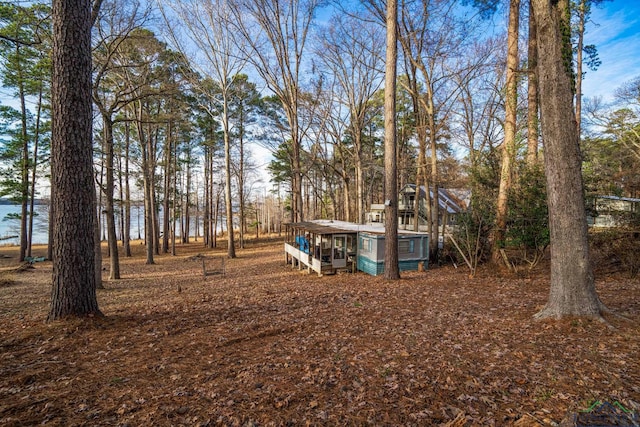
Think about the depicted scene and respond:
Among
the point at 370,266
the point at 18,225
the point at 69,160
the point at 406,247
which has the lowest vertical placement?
the point at 370,266

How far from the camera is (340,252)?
44.4 feet

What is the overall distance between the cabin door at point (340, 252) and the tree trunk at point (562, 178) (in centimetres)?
837

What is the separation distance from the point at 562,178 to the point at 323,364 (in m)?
4.85

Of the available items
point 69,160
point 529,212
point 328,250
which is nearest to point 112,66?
point 69,160

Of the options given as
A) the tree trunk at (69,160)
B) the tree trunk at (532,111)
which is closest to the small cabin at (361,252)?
the tree trunk at (532,111)

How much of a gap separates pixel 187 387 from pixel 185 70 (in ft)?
61.4

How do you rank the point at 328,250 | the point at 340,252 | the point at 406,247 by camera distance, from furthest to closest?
the point at 328,250
the point at 340,252
the point at 406,247

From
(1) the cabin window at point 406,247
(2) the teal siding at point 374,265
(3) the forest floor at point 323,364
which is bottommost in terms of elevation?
(2) the teal siding at point 374,265

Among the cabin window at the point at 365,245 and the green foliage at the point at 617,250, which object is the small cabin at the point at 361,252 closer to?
the cabin window at the point at 365,245

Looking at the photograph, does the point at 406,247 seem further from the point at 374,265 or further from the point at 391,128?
the point at 391,128

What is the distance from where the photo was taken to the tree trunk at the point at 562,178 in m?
4.66

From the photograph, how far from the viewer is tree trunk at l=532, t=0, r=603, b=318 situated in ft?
15.3

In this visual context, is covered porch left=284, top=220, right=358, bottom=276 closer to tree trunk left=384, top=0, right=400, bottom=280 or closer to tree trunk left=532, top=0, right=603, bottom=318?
tree trunk left=384, top=0, right=400, bottom=280

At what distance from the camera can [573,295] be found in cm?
469
